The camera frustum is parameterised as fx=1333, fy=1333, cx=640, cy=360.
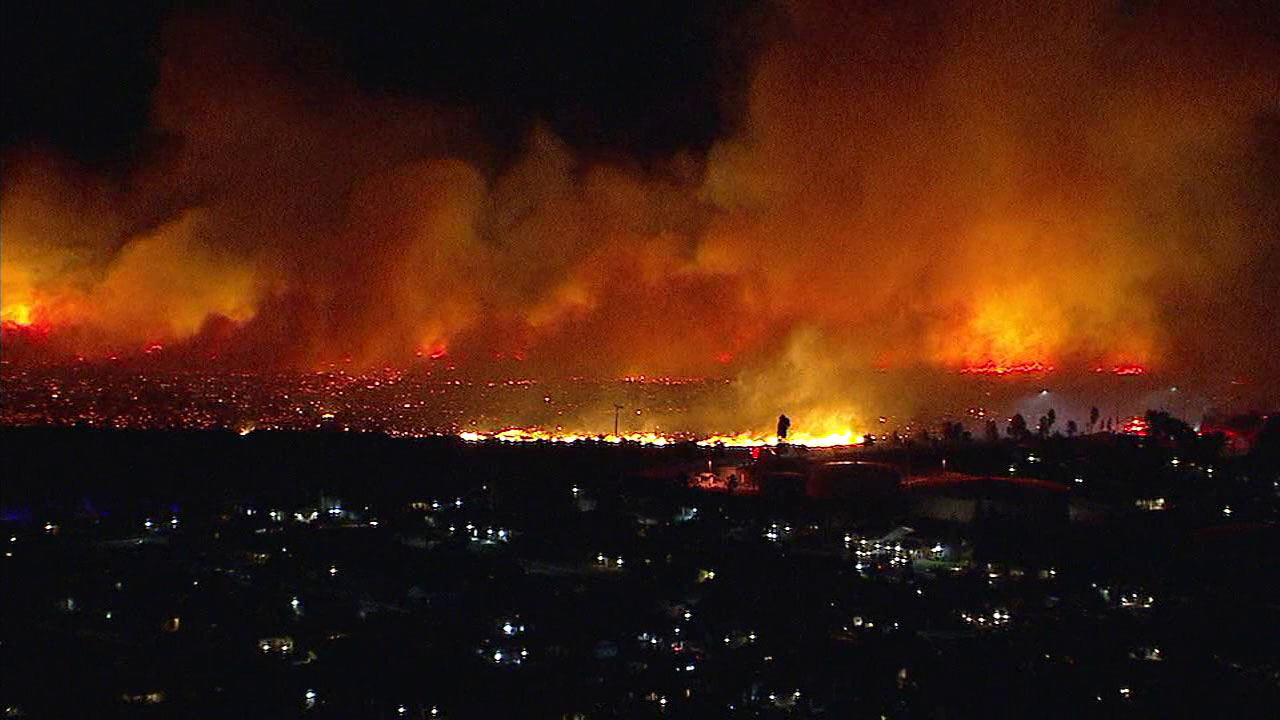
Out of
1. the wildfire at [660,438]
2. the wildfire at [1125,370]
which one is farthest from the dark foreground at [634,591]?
the wildfire at [1125,370]

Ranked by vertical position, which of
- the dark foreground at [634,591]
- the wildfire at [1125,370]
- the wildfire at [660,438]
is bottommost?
the dark foreground at [634,591]

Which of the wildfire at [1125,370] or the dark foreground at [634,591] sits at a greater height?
the wildfire at [1125,370]

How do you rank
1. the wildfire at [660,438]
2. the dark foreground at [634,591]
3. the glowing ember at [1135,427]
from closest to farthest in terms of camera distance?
the dark foreground at [634,591]
the glowing ember at [1135,427]
the wildfire at [660,438]

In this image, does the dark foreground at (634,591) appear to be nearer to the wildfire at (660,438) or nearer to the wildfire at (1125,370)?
the wildfire at (660,438)

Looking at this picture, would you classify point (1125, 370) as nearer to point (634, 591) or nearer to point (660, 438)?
point (660, 438)

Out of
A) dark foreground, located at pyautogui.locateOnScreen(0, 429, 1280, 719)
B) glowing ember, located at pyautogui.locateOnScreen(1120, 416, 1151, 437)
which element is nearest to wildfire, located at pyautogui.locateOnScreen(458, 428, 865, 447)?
dark foreground, located at pyautogui.locateOnScreen(0, 429, 1280, 719)

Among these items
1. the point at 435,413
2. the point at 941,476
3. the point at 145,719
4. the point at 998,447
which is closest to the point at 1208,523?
the point at 941,476
